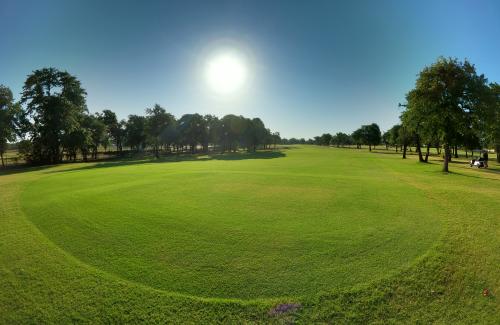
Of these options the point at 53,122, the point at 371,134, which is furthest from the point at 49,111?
the point at 371,134

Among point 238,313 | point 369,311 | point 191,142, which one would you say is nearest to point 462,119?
point 369,311

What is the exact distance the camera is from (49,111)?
49.6 metres

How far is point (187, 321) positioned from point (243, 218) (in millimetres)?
6261

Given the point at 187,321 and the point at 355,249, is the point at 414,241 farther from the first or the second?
the point at 187,321

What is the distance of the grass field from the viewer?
5770mm

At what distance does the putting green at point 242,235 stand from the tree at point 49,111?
43.5 meters

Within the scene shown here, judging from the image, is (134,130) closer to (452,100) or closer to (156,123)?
(156,123)

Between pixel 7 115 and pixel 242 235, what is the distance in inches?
2267

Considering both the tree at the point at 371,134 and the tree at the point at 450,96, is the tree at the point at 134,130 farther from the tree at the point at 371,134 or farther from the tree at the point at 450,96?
the tree at the point at 371,134

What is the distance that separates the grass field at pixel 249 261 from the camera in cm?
577

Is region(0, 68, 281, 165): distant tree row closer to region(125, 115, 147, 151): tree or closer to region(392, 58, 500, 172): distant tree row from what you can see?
region(125, 115, 147, 151): tree

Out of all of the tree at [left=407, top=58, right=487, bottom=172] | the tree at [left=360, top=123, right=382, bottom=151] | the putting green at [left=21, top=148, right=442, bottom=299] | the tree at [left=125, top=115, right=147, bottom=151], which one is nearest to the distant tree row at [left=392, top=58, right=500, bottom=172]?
the tree at [left=407, top=58, right=487, bottom=172]

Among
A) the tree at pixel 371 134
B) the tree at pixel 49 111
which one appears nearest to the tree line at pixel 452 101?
the tree at pixel 49 111

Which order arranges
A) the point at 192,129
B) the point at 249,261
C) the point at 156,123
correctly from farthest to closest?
1. the point at 192,129
2. the point at 156,123
3. the point at 249,261
